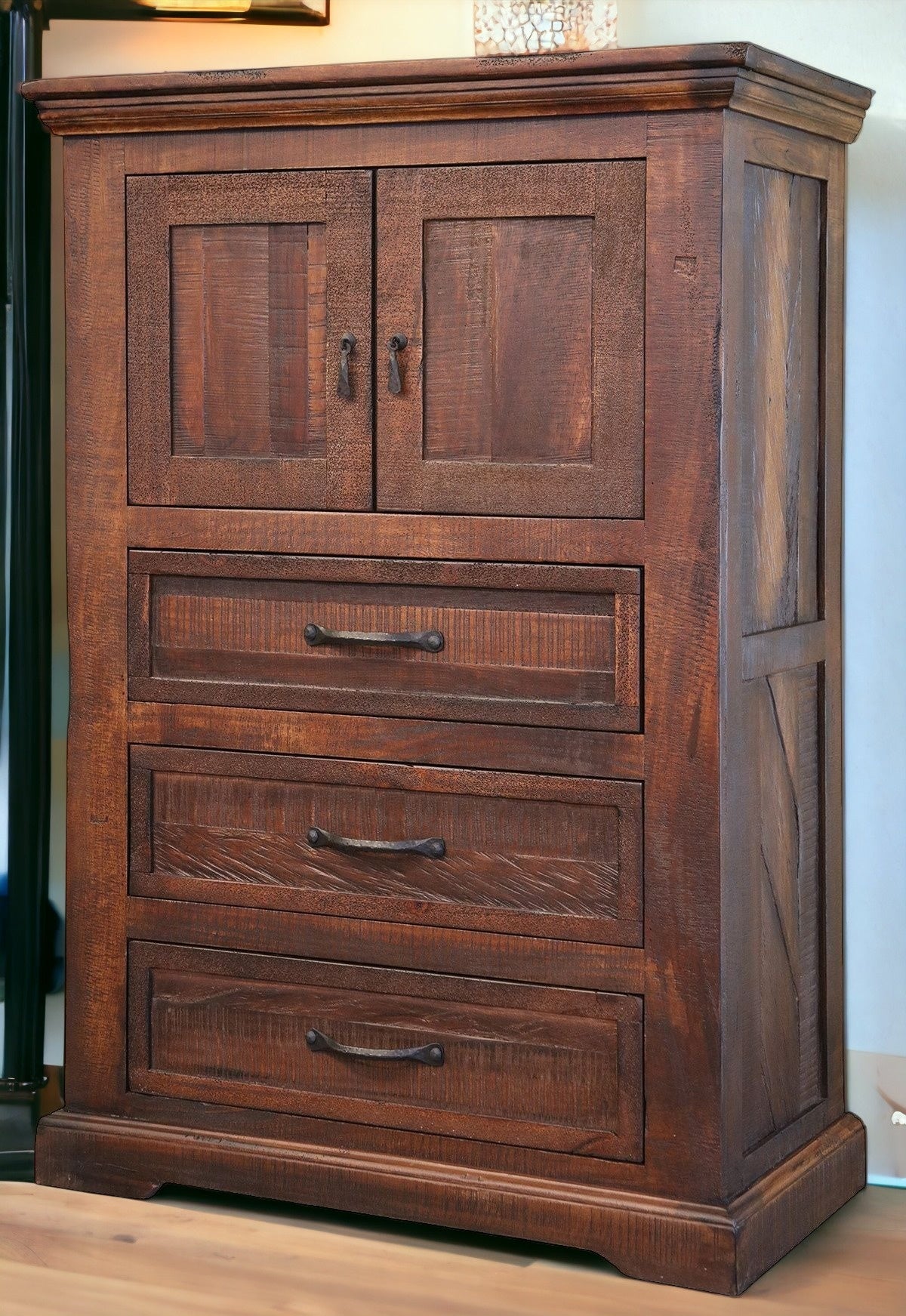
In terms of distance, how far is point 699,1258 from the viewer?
6.20 feet

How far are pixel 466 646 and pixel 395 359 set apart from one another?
0.34 m

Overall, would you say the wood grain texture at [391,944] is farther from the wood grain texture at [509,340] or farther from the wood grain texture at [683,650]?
the wood grain texture at [509,340]

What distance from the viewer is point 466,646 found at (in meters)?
1.97

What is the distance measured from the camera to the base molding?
190 cm

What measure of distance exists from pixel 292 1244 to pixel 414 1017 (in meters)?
0.31

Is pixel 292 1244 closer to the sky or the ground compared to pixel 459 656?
closer to the ground

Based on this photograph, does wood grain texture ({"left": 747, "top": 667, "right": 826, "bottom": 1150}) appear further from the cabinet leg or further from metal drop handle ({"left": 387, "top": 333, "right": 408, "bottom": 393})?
the cabinet leg

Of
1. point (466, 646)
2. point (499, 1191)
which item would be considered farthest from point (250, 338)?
point (499, 1191)

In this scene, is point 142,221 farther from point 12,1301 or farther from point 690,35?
point 12,1301

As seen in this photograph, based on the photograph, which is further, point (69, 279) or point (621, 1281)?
point (69, 279)

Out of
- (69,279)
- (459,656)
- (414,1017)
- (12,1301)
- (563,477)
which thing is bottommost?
(12,1301)

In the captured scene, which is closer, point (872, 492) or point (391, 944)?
point (391, 944)

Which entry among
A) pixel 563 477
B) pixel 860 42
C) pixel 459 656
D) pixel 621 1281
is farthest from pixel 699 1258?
pixel 860 42

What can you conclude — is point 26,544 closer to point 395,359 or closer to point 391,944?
point 395,359
